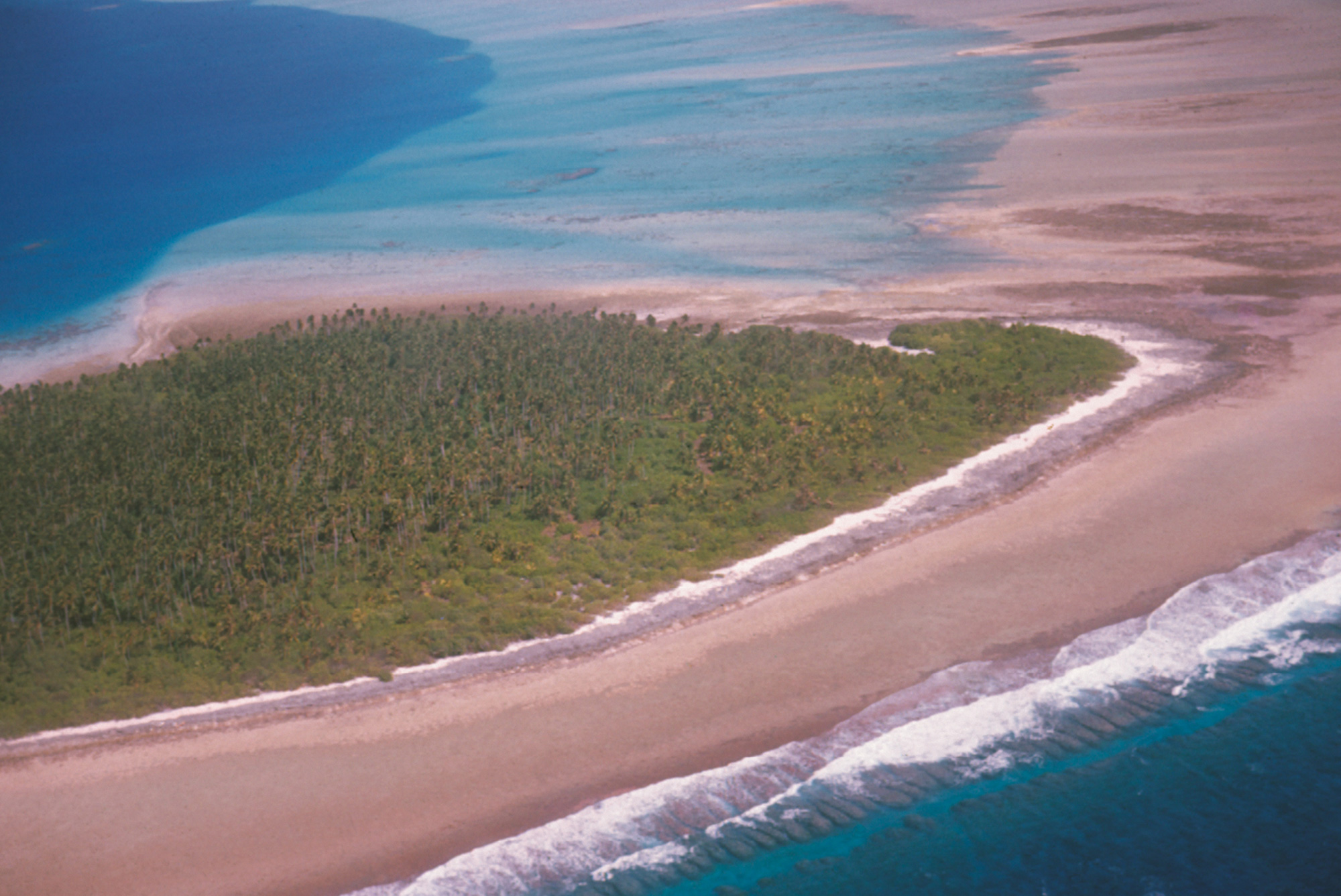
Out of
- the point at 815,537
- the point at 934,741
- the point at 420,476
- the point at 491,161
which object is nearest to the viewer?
the point at 934,741

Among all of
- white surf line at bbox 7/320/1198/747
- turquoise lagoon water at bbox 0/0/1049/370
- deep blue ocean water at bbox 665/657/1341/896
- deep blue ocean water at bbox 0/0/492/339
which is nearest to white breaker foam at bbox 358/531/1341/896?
deep blue ocean water at bbox 665/657/1341/896

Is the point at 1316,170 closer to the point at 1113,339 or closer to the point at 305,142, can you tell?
the point at 1113,339

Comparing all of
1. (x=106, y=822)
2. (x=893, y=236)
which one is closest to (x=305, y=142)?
(x=893, y=236)

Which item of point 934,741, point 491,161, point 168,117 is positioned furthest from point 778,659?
point 168,117

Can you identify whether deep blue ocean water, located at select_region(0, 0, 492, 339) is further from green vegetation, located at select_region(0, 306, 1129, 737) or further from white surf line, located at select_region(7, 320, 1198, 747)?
white surf line, located at select_region(7, 320, 1198, 747)

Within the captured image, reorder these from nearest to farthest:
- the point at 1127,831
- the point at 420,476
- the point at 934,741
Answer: the point at 1127,831 < the point at 934,741 < the point at 420,476

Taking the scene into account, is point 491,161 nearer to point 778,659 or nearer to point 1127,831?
point 778,659
